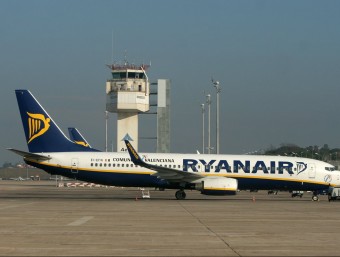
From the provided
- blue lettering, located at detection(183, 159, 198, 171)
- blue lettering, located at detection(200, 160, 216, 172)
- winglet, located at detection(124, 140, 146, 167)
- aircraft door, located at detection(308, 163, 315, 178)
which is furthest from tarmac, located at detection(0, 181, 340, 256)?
aircraft door, located at detection(308, 163, 315, 178)

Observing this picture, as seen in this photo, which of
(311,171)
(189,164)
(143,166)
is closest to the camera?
(143,166)

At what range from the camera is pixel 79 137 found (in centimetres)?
8725

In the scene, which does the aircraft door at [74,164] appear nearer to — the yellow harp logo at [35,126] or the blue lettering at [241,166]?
the yellow harp logo at [35,126]

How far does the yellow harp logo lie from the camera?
2051 inches

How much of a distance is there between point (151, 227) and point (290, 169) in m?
28.8

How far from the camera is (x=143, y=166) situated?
50812 mm

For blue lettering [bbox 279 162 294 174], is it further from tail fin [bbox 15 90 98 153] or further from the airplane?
tail fin [bbox 15 90 98 153]

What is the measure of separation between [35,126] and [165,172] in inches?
375

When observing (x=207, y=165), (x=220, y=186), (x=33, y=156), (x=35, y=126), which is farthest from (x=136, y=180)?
(x=35, y=126)

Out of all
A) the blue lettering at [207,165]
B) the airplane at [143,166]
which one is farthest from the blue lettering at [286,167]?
the blue lettering at [207,165]

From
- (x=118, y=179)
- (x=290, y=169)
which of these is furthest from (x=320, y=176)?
(x=118, y=179)

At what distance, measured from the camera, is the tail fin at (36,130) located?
52031mm

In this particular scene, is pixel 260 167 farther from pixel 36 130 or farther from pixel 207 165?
pixel 36 130

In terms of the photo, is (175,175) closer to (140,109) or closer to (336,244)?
(336,244)
